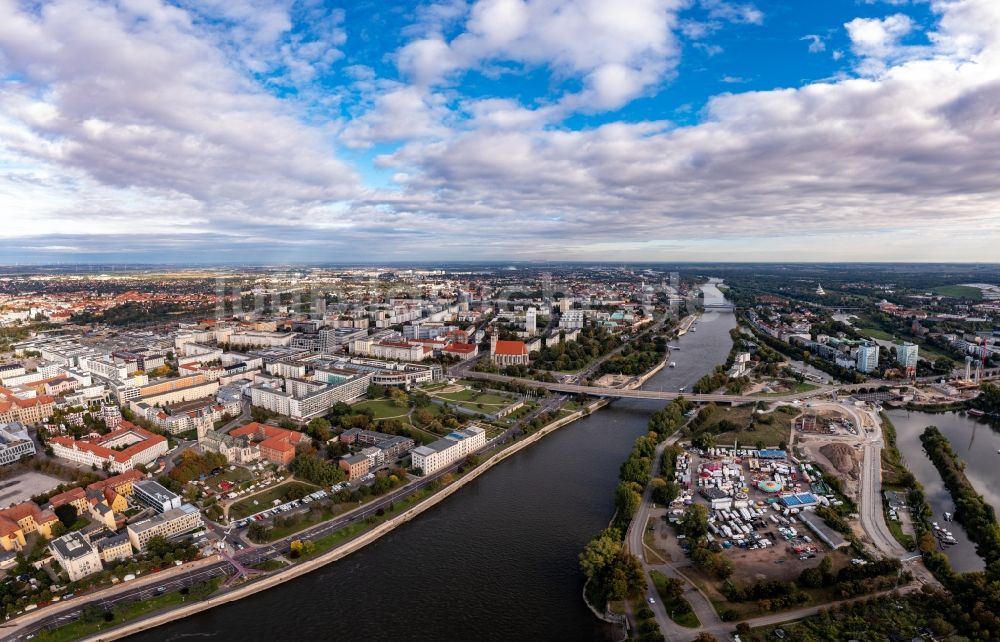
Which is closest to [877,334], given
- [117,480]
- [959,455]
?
[959,455]

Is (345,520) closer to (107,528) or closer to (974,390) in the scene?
(107,528)

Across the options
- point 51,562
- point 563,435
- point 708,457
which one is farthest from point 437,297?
point 51,562

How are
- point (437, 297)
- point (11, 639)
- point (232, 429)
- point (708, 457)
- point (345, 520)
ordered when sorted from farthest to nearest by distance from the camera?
1. point (437, 297)
2. point (232, 429)
3. point (708, 457)
4. point (345, 520)
5. point (11, 639)

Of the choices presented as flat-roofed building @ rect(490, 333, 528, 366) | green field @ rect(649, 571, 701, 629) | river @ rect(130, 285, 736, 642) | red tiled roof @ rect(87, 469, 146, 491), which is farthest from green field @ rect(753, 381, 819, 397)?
red tiled roof @ rect(87, 469, 146, 491)

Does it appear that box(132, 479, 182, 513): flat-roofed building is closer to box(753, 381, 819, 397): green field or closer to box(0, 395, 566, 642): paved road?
box(0, 395, 566, 642): paved road

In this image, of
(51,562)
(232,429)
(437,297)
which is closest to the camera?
(51,562)
